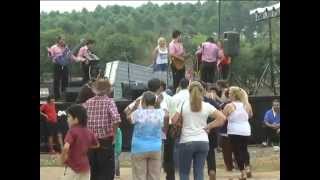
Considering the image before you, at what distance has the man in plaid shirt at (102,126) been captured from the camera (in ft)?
26.1

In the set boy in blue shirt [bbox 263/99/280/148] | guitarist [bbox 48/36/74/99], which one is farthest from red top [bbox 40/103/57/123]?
boy in blue shirt [bbox 263/99/280/148]

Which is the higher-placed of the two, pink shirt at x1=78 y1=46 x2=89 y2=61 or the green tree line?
the green tree line

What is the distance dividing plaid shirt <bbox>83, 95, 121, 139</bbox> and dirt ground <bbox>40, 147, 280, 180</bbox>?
245 centimetres

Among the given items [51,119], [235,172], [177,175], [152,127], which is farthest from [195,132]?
[51,119]

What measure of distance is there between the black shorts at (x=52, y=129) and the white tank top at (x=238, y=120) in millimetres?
4931

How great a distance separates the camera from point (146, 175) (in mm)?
8078

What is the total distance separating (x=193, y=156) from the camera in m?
8.32

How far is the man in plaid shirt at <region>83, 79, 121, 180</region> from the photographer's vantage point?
7957mm

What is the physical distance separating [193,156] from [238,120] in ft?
5.34

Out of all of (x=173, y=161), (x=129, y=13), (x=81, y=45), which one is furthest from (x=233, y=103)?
(x=129, y=13)

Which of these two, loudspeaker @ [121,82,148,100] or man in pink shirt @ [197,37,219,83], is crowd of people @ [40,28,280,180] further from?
man in pink shirt @ [197,37,219,83]

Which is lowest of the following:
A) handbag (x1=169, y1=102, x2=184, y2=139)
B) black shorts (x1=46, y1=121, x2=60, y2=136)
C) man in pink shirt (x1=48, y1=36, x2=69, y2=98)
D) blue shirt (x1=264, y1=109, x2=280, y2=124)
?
black shorts (x1=46, y1=121, x2=60, y2=136)

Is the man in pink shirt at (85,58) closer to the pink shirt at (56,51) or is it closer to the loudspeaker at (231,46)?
the pink shirt at (56,51)
